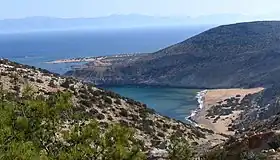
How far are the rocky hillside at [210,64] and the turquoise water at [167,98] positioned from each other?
7.75 metres

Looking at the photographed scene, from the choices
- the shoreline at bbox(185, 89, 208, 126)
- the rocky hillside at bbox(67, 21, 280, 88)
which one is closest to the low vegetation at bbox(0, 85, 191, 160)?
the shoreline at bbox(185, 89, 208, 126)

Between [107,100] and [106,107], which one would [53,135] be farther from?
[107,100]

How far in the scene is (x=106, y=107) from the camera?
33.6 meters

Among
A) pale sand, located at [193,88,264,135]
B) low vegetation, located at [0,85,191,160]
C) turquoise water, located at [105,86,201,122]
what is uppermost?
low vegetation, located at [0,85,191,160]

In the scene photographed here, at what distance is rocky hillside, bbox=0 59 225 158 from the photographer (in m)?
30.5

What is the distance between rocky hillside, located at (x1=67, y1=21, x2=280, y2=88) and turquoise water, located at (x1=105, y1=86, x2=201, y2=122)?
25.4ft

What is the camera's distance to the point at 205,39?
14150 cm

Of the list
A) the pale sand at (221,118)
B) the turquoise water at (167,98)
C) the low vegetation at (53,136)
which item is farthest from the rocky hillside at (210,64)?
the low vegetation at (53,136)

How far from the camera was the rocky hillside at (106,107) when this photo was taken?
3045cm

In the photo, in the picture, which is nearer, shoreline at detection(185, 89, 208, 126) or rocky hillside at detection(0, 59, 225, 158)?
rocky hillside at detection(0, 59, 225, 158)

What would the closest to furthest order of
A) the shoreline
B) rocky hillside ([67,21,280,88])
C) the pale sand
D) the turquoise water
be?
1. the pale sand
2. the shoreline
3. the turquoise water
4. rocky hillside ([67,21,280,88])

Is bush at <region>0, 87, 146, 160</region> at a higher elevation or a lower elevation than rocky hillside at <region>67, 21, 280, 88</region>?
higher

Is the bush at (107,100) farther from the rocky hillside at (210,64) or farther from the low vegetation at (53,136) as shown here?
the rocky hillside at (210,64)

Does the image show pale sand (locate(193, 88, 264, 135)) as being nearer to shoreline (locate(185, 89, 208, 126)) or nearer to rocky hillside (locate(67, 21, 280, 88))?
shoreline (locate(185, 89, 208, 126))
